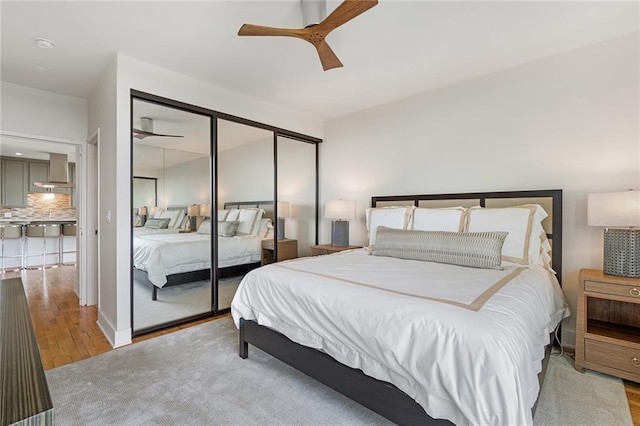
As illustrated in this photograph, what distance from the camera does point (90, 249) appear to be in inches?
149

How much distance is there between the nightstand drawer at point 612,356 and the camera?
200 cm

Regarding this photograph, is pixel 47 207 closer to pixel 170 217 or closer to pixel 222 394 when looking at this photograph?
pixel 170 217

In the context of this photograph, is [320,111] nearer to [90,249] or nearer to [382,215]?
[382,215]

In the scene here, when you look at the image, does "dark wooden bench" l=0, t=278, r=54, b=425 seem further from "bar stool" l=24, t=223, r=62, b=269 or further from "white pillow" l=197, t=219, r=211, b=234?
"bar stool" l=24, t=223, r=62, b=269

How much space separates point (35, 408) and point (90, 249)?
383cm

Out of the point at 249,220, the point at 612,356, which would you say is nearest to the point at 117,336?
the point at 249,220

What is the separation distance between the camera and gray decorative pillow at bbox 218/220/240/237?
3.50 m

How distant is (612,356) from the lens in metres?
2.09

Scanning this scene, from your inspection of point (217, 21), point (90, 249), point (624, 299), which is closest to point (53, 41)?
point (217, 21)

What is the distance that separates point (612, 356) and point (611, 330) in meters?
0.24

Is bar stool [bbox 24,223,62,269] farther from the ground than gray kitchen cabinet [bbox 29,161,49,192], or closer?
closer

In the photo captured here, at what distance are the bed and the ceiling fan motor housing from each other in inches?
88.4

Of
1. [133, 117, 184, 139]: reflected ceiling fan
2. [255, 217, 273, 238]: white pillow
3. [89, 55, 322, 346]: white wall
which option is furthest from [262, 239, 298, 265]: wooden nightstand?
[133, 117, 184, 139]: reflected ceiling fan

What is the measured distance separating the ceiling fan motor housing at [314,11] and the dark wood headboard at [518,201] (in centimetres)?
228
